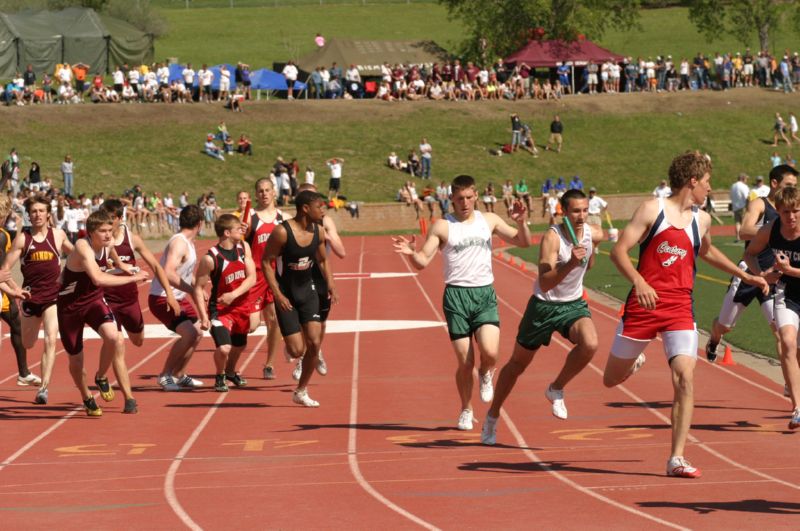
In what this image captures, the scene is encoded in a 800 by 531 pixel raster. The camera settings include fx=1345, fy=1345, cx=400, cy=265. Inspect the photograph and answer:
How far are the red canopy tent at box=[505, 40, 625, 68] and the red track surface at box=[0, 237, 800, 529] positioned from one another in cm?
5044

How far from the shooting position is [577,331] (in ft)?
31.4

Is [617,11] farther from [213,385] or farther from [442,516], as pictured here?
[442,516]

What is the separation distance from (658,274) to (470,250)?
2.15 m

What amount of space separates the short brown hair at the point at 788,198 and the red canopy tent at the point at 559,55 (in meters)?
55.0

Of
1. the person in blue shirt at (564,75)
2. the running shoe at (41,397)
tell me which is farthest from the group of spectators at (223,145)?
the running shoe at (41,397)

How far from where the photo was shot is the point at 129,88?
187 feet

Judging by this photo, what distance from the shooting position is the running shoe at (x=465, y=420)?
34.3 ft

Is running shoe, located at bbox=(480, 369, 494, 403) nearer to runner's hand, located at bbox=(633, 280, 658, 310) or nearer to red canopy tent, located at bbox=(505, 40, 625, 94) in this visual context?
runner's hand, located at bbox=(633, 280, 658, 310)

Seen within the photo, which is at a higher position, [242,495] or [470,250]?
[470,250]

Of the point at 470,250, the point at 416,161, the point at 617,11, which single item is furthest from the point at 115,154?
the point at 470,250

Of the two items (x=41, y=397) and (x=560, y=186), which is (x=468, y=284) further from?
(x=560, y=186)

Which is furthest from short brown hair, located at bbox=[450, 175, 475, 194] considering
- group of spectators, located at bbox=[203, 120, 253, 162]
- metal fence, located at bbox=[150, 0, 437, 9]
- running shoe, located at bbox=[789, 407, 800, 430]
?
metal fence, located at bbox=[150, 0, 437, 9]

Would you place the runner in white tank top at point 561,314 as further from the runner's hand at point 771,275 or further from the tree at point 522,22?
the tree at point 522,22

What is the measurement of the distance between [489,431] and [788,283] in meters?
2.59
